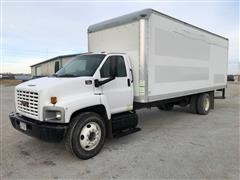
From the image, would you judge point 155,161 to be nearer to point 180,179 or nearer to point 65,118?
point 180,179

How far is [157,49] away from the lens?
5.96m

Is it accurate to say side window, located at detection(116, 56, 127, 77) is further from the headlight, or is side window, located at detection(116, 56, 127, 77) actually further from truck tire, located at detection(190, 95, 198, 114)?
truck tire, located at detection(190, 95, 198, 114)

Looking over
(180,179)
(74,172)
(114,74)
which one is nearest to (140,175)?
(180,179)

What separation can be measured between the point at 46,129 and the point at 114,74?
1.91 metres

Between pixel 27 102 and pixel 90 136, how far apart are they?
1.49m

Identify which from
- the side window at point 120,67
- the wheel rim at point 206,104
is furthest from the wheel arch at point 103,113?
the wheel rim at point 206,104

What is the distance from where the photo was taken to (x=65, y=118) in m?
4.17

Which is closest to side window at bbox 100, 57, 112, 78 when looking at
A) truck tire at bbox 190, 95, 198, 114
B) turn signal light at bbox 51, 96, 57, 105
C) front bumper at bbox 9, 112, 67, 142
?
turn signal light at bbox 51, 96, 57, 105

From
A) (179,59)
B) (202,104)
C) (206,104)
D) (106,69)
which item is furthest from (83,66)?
(206,104)

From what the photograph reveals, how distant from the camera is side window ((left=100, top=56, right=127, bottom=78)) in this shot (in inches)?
200

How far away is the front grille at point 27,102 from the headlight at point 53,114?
0.82 feet

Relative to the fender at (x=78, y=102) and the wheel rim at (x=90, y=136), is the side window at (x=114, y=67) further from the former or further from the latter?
the wheel rim at (x=90, y=136)

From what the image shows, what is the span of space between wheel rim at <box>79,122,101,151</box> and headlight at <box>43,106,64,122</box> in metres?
0.59

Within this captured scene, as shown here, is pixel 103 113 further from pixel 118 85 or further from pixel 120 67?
pixel 120 67
